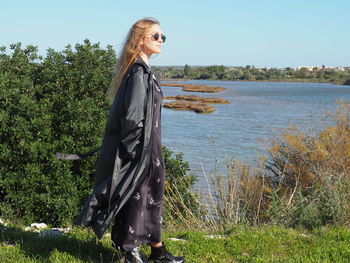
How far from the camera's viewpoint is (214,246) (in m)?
5.09

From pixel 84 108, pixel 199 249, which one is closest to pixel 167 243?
pixel 199 249

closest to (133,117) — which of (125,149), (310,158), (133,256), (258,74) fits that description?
(125,149)

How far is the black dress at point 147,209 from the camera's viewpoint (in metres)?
4.21

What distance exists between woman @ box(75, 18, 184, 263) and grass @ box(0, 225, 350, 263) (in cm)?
42

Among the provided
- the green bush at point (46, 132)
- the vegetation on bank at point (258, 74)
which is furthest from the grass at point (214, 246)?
the vegetation on bank at point (258, 74)

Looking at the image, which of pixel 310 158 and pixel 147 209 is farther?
pixel 310 158

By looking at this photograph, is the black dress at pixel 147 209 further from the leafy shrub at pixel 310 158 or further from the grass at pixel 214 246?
the leafy shrub at pixel 310 158

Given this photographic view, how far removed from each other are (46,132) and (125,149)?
4.75 m

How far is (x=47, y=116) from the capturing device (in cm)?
869

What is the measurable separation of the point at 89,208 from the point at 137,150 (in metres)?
0.61

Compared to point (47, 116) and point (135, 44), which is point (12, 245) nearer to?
point (135, 44)

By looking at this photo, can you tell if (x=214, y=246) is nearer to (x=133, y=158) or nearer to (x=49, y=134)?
(x=133, y=158)

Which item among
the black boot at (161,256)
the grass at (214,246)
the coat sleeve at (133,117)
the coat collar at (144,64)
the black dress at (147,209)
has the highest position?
the coat collar at (144,64)

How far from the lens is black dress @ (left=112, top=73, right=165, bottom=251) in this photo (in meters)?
4.21
